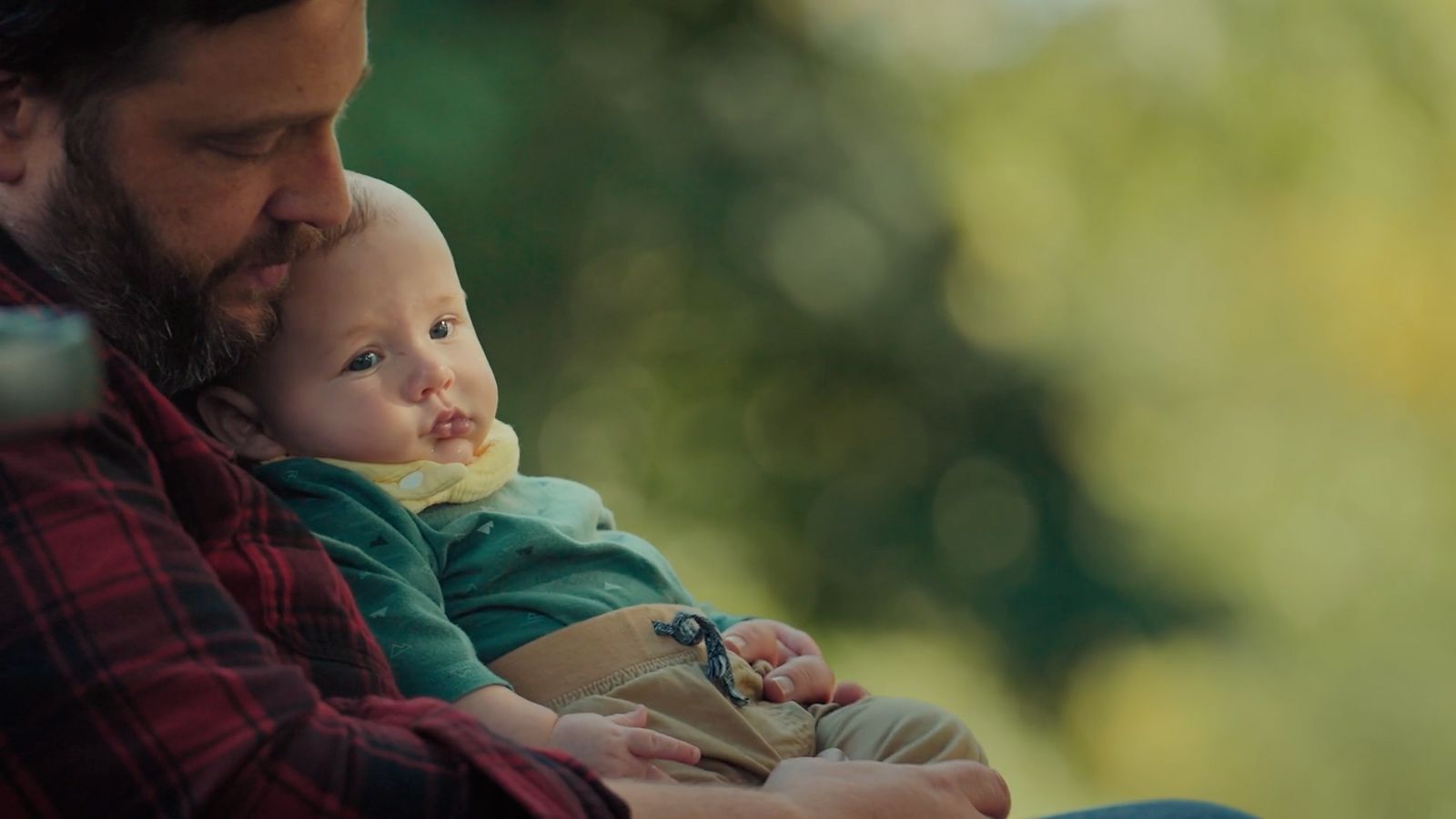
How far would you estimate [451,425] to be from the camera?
1443 millimetres

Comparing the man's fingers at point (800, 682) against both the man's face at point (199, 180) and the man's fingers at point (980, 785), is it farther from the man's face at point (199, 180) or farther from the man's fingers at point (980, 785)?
the man's face at point (199, 180)

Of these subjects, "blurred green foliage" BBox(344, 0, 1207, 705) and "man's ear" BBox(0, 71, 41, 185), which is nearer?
"man's ear" BBox(0, 71, 41, 185)

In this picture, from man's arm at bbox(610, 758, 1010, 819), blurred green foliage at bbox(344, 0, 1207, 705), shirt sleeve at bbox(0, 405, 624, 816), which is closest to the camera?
shirt sleeve at bbox(0, 405, 624, 816)

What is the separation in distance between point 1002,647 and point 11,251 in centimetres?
338

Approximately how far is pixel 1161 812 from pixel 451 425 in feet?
2.28

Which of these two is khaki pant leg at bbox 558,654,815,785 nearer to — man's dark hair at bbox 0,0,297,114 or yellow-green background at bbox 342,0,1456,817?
man's dark hair at bbox 0,0,297,114

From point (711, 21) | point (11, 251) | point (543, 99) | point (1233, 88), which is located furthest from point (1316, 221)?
point (11, 251)

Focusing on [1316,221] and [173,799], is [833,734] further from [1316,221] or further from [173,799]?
[1316,221]

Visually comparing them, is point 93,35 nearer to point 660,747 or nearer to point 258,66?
point 258,66

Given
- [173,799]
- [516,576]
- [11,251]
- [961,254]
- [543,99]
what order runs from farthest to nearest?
[961,254]
[543,99]
[516,576]
[11,251]
[173,799]

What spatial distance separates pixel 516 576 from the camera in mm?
1408

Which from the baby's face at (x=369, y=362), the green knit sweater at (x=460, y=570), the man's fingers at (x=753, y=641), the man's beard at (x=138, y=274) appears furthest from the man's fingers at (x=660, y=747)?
the man's beard at (x=138, y=274)

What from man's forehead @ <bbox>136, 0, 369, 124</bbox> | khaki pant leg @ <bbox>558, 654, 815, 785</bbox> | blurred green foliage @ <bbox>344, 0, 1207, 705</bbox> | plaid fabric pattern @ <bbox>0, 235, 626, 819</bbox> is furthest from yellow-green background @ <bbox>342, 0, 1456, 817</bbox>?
plaid fabric pattern @ <bbox>0, 235, 626, 819</bbox>

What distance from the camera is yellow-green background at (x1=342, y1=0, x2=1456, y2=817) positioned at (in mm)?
3996
